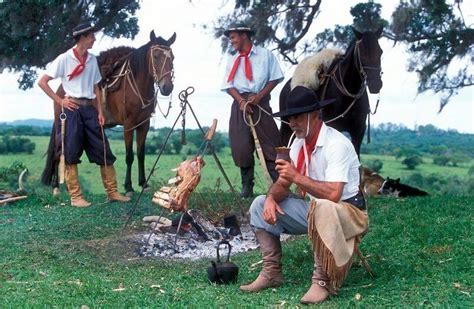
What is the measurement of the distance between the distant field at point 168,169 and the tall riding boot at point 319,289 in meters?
2.76

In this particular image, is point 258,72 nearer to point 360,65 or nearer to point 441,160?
point 360,65

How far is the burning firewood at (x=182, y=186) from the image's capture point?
22.0 feet

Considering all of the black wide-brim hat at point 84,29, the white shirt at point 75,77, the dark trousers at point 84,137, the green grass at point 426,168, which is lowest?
the green grass at point 426,168

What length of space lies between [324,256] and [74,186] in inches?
187

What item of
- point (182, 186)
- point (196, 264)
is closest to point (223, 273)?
point (196, 264)

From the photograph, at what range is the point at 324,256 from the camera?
195 inches

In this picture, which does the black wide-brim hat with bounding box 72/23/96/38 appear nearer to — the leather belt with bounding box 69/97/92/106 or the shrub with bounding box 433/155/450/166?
the leather belt with bounding box 69/97/92/106

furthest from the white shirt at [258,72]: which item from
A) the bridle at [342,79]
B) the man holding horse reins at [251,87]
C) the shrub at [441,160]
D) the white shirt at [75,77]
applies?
the shrub at [441,160]

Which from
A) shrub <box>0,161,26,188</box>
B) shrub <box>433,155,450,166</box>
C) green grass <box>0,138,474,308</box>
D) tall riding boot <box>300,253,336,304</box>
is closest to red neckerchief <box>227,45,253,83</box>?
green grass <box>0,138,474,308</box>

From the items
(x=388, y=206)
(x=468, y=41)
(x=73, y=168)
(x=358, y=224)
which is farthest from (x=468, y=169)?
(x=358, y=224)

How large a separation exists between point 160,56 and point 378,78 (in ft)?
8.62

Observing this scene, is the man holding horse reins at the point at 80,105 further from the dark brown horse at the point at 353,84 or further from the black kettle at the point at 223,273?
the black kettle at the point at 223,273

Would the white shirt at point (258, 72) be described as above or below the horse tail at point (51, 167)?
above

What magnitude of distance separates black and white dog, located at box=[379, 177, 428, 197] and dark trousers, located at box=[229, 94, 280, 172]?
184 cm
